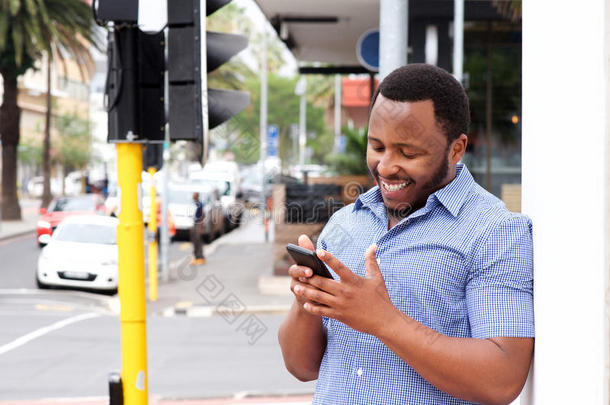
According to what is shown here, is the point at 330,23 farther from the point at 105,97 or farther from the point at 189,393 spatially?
the point at 105,97

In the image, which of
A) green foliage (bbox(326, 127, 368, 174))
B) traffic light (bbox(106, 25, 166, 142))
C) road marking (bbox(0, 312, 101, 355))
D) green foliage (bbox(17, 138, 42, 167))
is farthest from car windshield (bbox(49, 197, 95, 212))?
green foliage (bbox(17, 138, 42, 167))

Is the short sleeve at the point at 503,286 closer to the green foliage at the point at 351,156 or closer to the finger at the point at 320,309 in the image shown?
the finger at the point at 320,309

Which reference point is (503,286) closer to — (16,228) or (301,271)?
(301,271)

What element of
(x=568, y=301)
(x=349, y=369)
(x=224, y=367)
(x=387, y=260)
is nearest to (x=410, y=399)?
(x=349, y=369)

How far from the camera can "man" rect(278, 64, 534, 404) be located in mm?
1506

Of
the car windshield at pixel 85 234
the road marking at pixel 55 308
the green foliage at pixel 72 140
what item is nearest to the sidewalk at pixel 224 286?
the road marking at pixel 55 308

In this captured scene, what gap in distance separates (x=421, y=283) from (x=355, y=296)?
24 cm

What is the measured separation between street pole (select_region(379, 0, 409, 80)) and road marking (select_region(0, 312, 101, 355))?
20.8 ft

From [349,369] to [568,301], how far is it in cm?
53

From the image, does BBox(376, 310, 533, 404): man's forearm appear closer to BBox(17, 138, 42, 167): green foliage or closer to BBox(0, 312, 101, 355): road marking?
BBox(0, 312, 101, 355): road marking

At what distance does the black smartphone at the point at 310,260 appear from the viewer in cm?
150

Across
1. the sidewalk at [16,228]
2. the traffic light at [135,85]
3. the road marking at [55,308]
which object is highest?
the traffic light at [135,85]

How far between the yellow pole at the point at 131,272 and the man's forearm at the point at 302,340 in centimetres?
141

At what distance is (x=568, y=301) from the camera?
148cm
